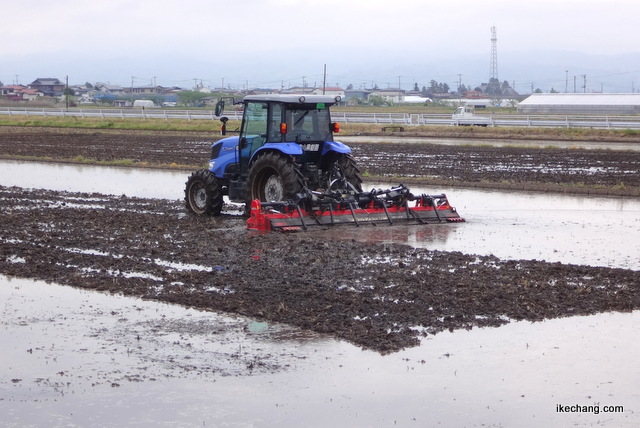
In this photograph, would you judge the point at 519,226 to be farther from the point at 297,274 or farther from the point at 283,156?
the point at 297,274

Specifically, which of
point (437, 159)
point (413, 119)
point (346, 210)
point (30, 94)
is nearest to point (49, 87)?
point (30, 94)

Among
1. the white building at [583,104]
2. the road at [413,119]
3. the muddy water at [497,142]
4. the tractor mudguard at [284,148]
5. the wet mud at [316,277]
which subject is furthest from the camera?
the white building at [583,104]

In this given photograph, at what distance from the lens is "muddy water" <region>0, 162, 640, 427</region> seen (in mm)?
6973

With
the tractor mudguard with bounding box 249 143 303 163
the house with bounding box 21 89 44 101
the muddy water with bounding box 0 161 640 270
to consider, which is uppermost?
the house with bounding box 21 89 44 101

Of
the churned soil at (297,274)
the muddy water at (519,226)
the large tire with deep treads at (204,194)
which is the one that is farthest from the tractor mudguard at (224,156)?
the muddy water at (519,226)

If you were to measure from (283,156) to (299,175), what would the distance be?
444 millimetres

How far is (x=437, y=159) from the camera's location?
32156 mm

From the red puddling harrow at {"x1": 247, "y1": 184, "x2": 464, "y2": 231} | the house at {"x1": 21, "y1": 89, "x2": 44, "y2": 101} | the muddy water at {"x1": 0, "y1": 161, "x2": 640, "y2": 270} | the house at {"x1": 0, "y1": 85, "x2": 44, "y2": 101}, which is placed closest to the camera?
the muddy water at {"x1": 0, "y1": 161, "x2": 640, "y2": 270}

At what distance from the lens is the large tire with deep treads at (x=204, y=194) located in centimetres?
1748

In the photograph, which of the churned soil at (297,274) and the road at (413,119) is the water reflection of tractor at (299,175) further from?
the road at (413,119)

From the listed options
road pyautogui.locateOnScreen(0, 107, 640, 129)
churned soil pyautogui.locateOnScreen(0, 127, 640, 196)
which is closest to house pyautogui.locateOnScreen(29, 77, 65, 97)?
road pyautogui.locateOnScreen(0, 107, 640, 129)

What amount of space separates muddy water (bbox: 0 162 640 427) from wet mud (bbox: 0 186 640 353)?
13.7 inches

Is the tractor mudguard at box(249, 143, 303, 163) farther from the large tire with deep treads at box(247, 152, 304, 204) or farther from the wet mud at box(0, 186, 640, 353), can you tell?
the wet mud at box(0, 186, 640, 353)

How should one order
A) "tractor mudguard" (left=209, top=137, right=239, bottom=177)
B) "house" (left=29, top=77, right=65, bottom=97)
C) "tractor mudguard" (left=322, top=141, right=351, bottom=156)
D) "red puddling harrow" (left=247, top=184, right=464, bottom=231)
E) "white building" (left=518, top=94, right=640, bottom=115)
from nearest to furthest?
1. "red puddling harrow" (left=247, top=184, right=464, bottom=231)
2. "tractor mudguard" (left=322, top=141, right=351, bottom=156)
3. "tractor mudguard" (left=209, top=137, right=239, bottom=177)
4. "white building" (left=518, top=94, right=640, bottom=115)
5. "house" (left=29, top=77, right=65, bottom=97)
